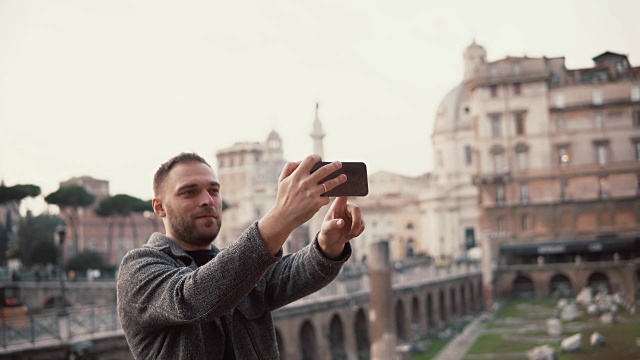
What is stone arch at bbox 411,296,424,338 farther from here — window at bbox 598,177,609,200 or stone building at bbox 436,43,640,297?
window at bbox 598,177,609,200

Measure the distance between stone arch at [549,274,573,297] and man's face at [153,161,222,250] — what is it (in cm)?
3990

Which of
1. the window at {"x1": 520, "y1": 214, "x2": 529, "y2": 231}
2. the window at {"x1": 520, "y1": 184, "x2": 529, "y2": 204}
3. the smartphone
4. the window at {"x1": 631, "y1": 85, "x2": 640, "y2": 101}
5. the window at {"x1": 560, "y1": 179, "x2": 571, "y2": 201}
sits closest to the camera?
the smartphone

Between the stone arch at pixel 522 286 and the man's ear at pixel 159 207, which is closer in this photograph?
the man's ear at pixel 159 207

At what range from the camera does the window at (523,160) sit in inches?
1797

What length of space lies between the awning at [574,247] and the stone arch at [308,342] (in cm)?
2289

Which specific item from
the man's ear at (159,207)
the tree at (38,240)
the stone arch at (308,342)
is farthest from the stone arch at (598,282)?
the man's ear at (159,207)

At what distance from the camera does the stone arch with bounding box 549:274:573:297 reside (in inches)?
1589

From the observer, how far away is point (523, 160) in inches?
1802

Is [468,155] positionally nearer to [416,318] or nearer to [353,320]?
[416,318]

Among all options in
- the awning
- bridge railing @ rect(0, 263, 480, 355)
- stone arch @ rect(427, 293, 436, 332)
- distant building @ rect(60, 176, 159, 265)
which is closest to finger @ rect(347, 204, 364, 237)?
bridge railing @ rect(0, 263, 480, 355)

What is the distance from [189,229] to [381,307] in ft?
58.8

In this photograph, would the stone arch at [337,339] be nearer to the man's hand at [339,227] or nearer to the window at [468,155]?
the man's hand at [339,227]

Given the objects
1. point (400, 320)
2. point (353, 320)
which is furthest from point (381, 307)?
point (400, 320)

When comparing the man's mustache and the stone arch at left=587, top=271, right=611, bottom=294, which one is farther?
the stone arch at left=587, top=271, right=611, bottom=294
